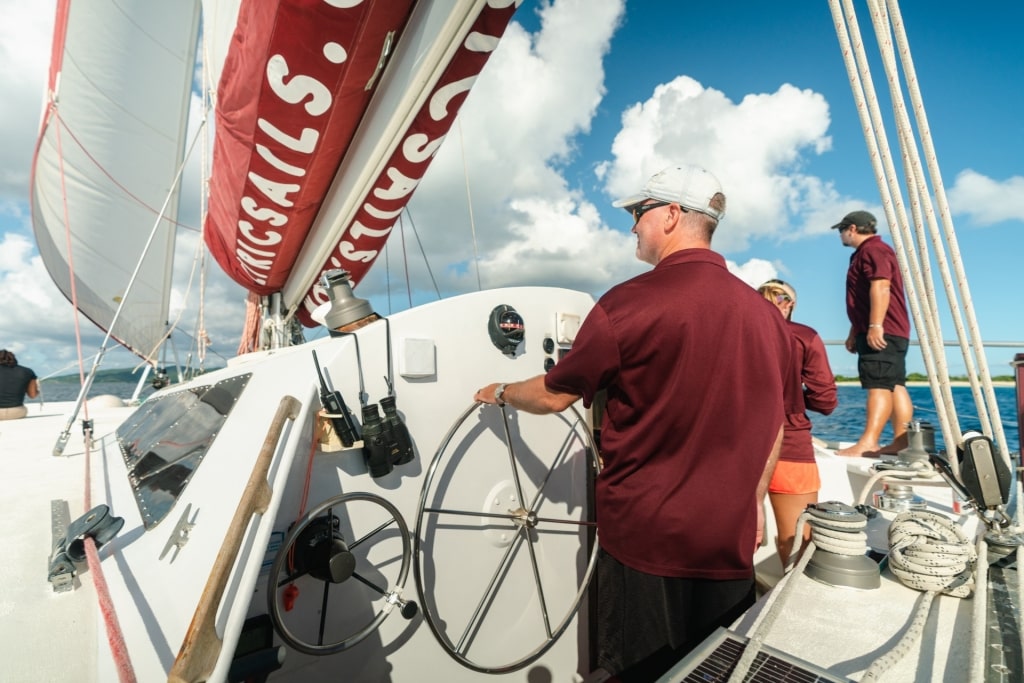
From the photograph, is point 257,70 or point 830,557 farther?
point 257,70

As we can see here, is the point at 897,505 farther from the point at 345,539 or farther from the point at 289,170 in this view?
the point at 289,170

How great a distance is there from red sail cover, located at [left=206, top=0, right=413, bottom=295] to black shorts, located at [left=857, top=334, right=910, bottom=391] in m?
3.36

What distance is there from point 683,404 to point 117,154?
8.21m

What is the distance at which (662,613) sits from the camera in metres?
1.30

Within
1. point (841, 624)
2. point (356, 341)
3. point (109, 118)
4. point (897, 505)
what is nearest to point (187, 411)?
point (356, 341)

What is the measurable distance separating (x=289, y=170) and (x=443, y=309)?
1279 mm

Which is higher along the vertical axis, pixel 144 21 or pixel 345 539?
pixel 144 21

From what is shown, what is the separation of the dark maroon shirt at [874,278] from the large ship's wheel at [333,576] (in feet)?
10.7

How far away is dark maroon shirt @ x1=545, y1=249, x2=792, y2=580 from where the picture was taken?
4.09 feet

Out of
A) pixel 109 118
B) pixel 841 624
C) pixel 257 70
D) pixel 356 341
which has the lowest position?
pixel 841 624

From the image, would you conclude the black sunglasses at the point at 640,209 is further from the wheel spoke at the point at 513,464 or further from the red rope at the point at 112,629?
the red rope at the point at 112,629

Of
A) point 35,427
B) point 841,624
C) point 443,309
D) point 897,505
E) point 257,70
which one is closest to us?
point 841,624

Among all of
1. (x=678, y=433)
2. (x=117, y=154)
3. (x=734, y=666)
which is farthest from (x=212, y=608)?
(x=117, y=154)

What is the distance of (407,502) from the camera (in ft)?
5.12
